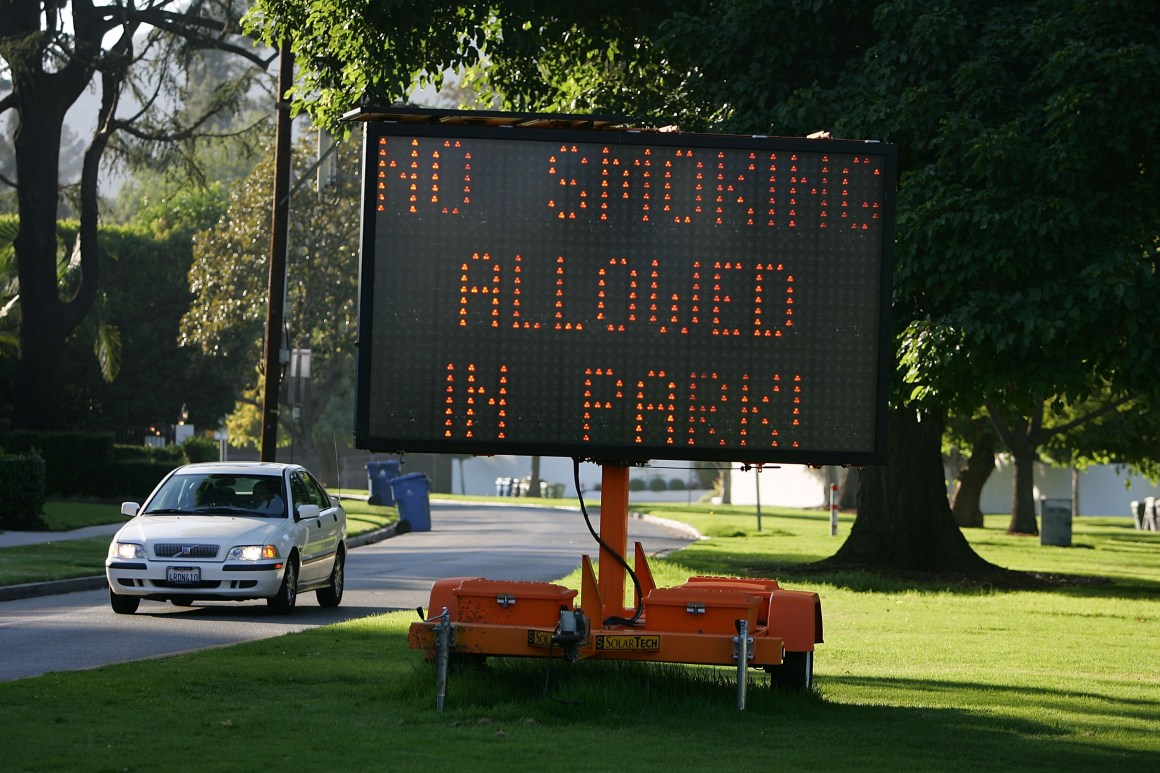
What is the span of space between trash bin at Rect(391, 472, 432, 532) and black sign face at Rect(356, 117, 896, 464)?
28.9 metres

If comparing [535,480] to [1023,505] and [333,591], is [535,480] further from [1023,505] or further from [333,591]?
[333,591]

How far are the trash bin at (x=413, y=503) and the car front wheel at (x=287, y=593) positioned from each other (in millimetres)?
20381

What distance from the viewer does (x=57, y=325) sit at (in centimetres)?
4112

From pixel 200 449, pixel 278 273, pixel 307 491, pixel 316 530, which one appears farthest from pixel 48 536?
pixel 200 449

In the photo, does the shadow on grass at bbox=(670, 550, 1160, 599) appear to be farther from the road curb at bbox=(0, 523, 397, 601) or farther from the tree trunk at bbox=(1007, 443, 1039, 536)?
the tree trunk at bbox=(1007, 443, 1039, 536)

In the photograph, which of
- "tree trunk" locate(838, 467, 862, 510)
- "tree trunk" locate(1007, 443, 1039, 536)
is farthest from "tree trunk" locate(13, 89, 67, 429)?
"tree trunk" locate(838, 467, 862, 510)

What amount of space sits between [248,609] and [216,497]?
1253 millimetres

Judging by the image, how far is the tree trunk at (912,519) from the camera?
93.4 feet

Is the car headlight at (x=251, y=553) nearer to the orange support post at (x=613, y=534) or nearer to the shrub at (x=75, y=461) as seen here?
the orange support post at (x=613, y=534)

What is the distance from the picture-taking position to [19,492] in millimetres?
31016

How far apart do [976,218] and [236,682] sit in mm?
11030

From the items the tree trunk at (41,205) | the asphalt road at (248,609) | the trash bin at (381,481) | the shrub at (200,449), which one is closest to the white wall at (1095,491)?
the trash bin at (381,481)

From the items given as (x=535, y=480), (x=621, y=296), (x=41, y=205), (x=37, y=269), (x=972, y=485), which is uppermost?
(x=41, y=205)

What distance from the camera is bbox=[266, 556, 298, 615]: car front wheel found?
1828cm
